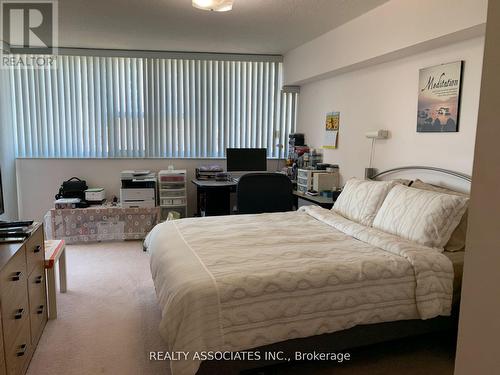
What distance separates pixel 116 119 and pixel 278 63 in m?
2.42

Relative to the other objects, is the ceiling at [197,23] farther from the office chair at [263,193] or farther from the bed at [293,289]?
the bed at [293,289]

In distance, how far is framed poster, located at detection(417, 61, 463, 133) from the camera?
283cm

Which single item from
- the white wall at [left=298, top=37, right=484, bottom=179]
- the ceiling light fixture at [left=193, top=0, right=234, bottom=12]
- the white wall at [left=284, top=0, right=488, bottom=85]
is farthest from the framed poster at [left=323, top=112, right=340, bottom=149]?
the ceiling light fixture at [left=193, top=0, right=234, bottom=12]

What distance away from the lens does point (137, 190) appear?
4879mm

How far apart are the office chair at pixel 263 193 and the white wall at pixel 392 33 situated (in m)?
1.37

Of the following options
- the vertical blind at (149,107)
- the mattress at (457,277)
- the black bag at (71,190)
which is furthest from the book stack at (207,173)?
the mattress at (457,277)

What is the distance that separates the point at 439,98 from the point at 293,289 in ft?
6.51

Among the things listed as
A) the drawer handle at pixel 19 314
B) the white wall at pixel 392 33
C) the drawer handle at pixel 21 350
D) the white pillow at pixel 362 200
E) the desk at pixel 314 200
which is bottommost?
the drawer handle at pixel 21 350

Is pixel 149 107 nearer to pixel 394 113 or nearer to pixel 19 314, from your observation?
pixel 394 113

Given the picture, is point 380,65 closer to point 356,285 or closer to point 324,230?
point 324,230

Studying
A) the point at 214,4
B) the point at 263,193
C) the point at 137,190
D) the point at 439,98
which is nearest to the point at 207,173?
the point at 137,190

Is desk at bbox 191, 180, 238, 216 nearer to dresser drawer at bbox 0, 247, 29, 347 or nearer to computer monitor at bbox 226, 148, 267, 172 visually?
computer monitor at bbox 226, 148, 267, 172

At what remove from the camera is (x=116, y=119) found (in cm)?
532

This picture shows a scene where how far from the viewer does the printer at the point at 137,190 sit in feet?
16.0
